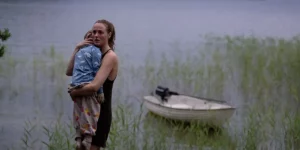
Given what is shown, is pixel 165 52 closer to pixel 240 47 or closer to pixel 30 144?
pixel 240 47

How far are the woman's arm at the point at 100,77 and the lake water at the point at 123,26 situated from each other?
10.2ft

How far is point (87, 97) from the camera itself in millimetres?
1959

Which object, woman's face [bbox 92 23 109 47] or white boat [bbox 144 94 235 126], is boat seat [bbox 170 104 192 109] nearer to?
white boat [bbox 144 94 235 126]

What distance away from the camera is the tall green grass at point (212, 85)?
418cm

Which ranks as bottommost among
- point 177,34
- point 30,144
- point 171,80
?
point 30,144

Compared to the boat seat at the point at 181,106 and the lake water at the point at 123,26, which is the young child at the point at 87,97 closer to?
the boat seat at the point at 181,106

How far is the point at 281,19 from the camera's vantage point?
8.01m

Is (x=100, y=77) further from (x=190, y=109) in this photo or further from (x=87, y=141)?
(x=190, y=109)

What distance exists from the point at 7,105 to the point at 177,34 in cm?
326

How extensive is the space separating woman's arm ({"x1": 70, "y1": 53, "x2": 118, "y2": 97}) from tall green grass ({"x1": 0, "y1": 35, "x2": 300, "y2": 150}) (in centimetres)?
200

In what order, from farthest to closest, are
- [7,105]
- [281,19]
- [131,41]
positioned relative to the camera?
[281,19] → [131,41] → [7,105]

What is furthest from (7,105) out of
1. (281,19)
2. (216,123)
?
(281,19)

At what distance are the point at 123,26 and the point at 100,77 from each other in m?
6.21

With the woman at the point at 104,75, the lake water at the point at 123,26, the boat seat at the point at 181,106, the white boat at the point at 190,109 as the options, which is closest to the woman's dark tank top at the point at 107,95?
the woman at the point at 104,75
